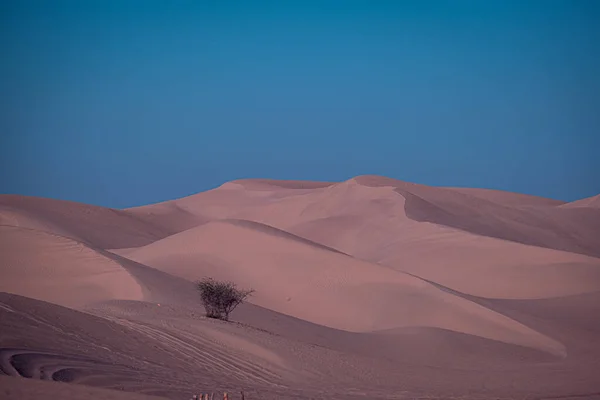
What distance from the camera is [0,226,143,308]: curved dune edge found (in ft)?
74.7

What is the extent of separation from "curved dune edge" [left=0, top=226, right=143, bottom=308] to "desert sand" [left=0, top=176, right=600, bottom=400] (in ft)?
0.23

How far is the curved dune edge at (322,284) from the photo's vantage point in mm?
22766

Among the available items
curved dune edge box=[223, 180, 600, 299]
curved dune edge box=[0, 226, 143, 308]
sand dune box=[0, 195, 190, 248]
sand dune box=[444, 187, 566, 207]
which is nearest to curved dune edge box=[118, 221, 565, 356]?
curved dune edge box=[0, 226, 143, 308]

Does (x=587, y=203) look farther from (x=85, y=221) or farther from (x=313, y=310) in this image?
(x=313, y=310)

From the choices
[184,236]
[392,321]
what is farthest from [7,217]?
[392,321]

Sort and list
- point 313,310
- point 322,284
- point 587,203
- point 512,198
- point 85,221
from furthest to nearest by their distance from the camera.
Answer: point 512,198
point 587,203
point 85,221
point 322,284
point 313,310

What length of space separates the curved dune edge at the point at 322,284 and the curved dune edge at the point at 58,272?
4.55 metres

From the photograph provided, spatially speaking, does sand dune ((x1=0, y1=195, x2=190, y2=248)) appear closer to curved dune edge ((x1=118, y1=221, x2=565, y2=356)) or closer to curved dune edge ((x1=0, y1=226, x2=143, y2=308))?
curved dune edge ((x1=118, y1=221, x2=565, y2=356))

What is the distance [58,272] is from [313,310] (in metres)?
8.53

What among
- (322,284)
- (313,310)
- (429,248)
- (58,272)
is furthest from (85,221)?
(313,310)

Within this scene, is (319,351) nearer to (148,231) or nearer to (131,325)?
(131,325)

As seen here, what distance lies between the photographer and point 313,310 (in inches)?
990

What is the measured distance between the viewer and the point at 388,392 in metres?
13.4

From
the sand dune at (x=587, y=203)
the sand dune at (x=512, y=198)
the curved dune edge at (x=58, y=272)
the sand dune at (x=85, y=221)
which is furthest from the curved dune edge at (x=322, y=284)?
the sand dune at (x=512, y=198)
